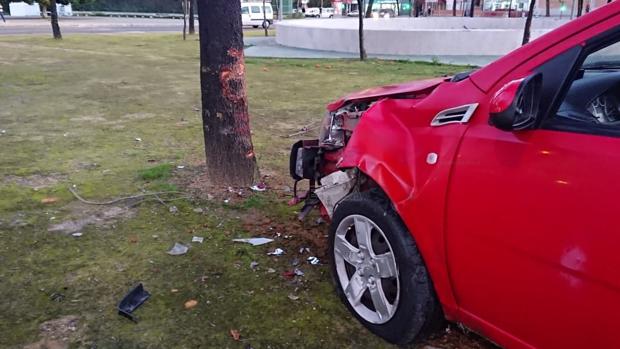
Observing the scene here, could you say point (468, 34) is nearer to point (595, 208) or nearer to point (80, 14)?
point (595, 208)

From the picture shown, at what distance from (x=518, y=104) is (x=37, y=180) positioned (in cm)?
488

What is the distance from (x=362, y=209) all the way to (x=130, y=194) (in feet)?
9.58

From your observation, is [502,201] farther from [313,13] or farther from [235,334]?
[313,13]

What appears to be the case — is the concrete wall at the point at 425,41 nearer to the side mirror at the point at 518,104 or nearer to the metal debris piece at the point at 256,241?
the metal debris piece at the point at 256,241

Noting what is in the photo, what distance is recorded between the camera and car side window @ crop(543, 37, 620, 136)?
2.08 meters

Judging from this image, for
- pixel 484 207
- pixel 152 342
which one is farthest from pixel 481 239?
pixel 152 342

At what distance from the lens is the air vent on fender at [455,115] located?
2.42 m

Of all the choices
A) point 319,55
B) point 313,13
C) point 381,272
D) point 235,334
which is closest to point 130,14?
point 313,13

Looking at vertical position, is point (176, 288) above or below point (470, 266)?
below

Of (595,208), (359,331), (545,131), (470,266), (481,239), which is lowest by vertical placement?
(359,331)

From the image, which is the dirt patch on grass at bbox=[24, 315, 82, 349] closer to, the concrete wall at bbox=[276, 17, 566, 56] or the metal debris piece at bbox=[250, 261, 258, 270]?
the metal debris piece at bbox=[250, 261, 258, 270]

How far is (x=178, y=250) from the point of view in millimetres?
4113

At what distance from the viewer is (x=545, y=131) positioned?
2.12 metres

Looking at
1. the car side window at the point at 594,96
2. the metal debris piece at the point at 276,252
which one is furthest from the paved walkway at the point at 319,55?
the car side window at the point at 594,96
